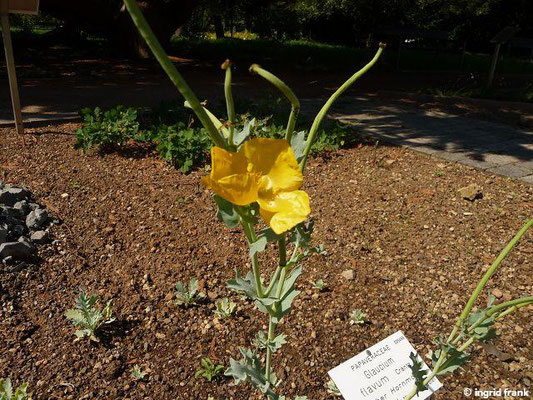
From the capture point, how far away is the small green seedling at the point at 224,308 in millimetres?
1989

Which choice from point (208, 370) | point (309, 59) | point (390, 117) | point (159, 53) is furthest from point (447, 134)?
point (309, 59)

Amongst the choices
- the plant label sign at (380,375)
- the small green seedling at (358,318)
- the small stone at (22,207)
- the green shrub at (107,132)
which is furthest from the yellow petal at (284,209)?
the green shrub at (107,132)

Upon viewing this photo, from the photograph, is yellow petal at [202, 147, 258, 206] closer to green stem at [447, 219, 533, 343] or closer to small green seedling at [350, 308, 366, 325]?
green stem at [447, 219, 533, 343]

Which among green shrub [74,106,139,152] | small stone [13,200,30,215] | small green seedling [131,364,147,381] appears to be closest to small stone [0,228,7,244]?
small stone [13,200,30,215]

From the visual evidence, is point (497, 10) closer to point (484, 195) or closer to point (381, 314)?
point (484, 195)

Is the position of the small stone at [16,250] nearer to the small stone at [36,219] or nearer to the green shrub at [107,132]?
the small stone at [36,219]

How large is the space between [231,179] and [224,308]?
148cm

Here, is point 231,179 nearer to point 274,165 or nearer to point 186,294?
point 274,165

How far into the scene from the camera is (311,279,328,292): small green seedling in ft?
7.08

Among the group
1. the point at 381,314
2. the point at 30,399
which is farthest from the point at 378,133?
the point at 30,399

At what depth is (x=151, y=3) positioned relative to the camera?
991cm

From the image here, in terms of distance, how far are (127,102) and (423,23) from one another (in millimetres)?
16719

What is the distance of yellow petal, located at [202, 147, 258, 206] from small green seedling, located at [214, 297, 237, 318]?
143 centimetres

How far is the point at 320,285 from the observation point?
216 cm
